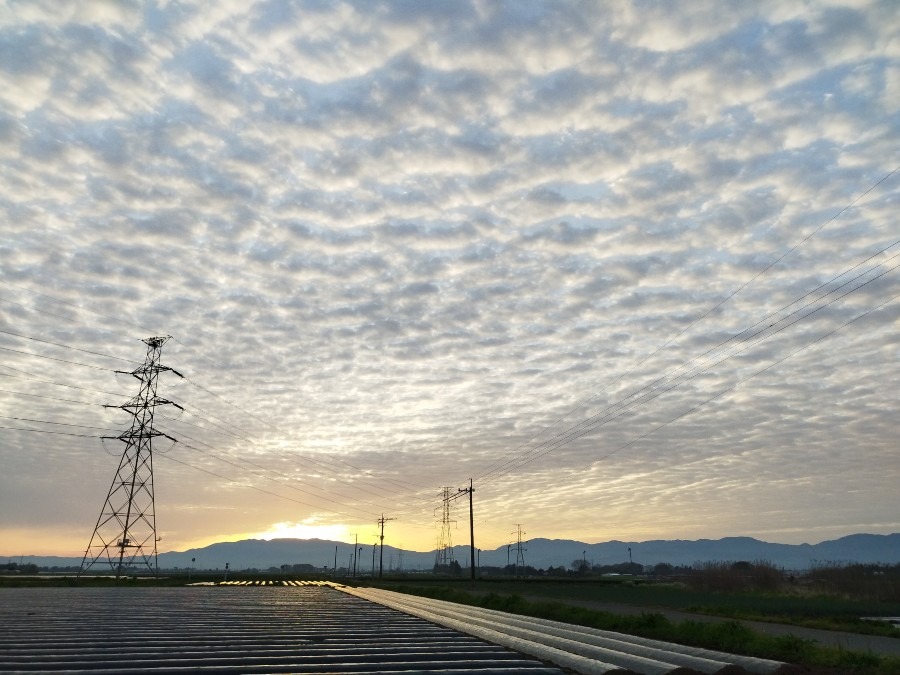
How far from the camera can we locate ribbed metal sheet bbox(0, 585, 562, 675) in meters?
12.7

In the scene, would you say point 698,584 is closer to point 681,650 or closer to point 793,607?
point 793,607

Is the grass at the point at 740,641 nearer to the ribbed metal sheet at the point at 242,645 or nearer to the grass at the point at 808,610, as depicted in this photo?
the ribbed metal sheet at the point at 242,645

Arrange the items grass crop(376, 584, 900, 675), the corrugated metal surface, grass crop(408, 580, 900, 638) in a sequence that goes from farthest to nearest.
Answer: grass crop(408, 580, 900, 638), grass crop(376, 584, 900, 675), the corrugated metal surface

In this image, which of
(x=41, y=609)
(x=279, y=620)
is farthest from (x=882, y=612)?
(x=41, y=609)

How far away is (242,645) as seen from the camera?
16.0m

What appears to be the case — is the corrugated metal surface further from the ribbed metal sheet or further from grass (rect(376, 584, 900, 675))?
grass (rect(376, 584, 900, 675))

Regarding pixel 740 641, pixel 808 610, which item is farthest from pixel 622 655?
pixel 808 610

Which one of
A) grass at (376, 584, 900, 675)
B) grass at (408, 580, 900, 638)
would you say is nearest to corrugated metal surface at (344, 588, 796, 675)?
grass at (376, 584, 900, 675)

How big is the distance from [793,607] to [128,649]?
47911 millimetres

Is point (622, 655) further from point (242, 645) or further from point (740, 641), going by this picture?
point (740, 641)

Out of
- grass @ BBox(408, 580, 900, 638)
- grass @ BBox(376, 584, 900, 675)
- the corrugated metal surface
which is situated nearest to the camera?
the corrugated metal surface

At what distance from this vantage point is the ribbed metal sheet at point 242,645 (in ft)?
41.7

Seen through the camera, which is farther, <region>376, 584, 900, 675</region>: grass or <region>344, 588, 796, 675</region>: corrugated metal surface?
<region>376, 584, 900, 675</region>: grass

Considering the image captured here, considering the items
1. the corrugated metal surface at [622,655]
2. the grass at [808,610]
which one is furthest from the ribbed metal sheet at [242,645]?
the grass at [808,610]
